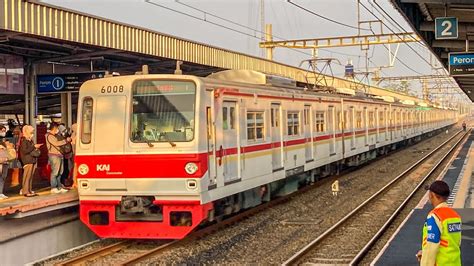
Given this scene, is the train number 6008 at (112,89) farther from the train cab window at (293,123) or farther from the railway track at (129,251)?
the train cab window at (293,123)

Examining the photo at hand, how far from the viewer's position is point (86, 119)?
968 centimetres

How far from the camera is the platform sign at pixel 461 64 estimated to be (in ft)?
49.8

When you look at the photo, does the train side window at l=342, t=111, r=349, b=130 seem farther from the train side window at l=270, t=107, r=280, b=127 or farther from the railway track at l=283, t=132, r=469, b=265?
the train side window at l=270, t=107, r=280, b=127

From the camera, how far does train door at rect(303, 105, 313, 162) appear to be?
1464cm

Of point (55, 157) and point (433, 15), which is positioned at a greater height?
point (433, 15)

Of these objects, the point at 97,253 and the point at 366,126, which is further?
the point at 366,126

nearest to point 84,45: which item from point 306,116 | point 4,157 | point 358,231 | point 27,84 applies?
point 27,84

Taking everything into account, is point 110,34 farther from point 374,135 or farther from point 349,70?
point 349,70

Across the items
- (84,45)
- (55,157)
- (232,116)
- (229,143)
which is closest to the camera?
(229,143)

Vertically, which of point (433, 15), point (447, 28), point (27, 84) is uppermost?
point (433, 15)

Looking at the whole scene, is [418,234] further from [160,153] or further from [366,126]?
[366,126]

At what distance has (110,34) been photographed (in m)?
12.6

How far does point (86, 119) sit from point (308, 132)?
22.2ft

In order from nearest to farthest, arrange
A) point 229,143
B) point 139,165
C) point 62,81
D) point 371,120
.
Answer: point 139,165 < point 229,143 < point 62,81 < point 371,120
